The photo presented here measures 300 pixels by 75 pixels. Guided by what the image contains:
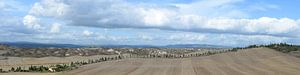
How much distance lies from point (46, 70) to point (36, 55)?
31754mm

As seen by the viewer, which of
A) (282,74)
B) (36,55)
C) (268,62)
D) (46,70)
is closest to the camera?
(282,74)

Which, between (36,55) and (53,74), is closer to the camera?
(53,74)

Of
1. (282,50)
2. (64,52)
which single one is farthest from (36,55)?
(282,50)

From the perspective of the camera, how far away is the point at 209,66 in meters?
41.2

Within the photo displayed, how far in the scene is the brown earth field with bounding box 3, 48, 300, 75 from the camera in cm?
3538

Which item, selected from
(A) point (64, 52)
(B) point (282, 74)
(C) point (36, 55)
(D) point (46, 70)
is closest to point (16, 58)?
(C) point (36, 55)

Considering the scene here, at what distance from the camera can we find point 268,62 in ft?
147

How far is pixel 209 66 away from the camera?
4116 cm

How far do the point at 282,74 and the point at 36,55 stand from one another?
42088mm

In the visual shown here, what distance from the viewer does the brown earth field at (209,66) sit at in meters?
35.4

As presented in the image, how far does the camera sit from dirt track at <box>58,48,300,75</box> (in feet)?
116

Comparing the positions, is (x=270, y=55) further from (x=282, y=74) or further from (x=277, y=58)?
(x=282, y=74)

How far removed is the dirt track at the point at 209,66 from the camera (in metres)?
35.4

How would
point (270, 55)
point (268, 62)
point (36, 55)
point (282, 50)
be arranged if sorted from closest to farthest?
point (268, 62)
point (270, 55)
point (282, 50)
point (36, 55)
